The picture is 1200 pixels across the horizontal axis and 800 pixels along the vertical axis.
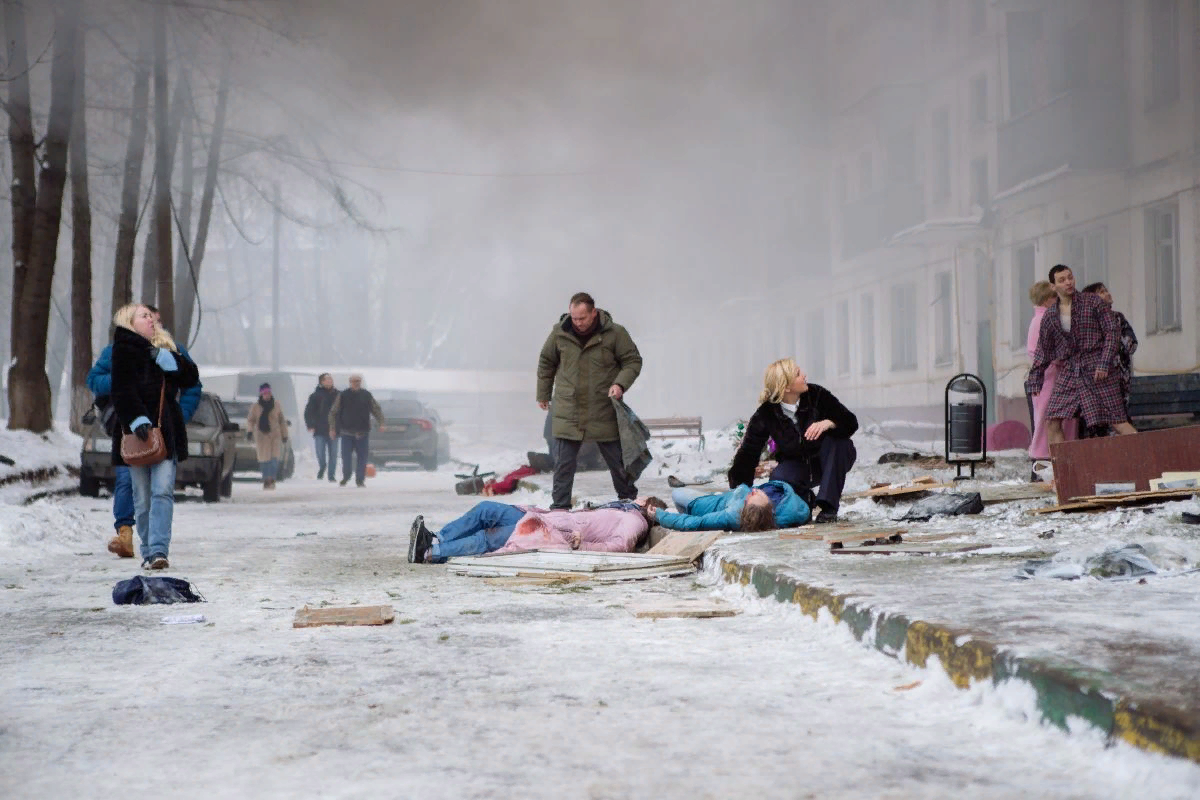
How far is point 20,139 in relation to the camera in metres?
19.0

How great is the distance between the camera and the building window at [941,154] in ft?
84.7

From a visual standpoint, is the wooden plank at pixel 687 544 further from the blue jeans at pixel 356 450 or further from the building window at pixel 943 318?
the building window at pixel 943 318

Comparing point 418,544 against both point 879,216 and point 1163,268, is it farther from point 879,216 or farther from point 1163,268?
point 879,216

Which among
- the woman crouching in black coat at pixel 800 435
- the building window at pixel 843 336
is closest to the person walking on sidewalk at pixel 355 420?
the woman crouching in black coat at pixel 800 435

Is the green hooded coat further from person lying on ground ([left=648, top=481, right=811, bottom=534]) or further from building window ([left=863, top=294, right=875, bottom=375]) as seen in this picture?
building window ([left=863, top=294, right=875, bottom=375])

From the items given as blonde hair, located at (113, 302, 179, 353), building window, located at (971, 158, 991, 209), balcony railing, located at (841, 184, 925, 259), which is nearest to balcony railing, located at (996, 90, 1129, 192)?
building window, located at (971, 158, 991, 209)

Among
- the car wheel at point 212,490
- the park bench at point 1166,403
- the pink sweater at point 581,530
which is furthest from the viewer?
the car wheel at point 212,490

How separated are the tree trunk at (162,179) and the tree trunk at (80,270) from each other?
56.7 inches

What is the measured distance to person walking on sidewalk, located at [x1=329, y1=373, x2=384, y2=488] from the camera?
2058 centimetres

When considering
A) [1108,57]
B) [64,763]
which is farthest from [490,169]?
[64,763]

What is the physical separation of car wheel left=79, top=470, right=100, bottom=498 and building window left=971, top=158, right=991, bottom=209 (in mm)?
15811

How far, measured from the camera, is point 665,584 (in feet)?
23.4

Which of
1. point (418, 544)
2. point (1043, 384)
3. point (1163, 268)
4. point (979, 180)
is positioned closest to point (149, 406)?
point (418, 544)

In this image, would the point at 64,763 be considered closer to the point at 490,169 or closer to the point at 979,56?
the point at 979,56
